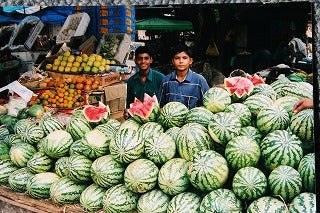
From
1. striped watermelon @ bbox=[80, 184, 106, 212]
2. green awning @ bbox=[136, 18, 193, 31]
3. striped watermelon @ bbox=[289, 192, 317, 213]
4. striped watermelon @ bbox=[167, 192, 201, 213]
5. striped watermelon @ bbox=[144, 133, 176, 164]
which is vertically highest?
green awning @ bbox=[136, 18, 193, 31]

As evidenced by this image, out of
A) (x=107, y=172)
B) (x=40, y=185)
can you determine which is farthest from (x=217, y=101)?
(x=40, y=185)

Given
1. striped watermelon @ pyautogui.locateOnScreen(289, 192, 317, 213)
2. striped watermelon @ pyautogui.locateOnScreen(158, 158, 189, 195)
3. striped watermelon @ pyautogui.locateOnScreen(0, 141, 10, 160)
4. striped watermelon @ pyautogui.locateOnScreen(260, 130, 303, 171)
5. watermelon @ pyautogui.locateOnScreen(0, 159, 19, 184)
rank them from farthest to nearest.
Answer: striped watermelon @ pyautogui.locateOnScreen(0, 141, 10, 160) < watermelon @ pyautogui.locateOnScreen(0, 159, 19, 184) < striped watermelon @ pyautogui.locateOnScreen(158, 158, 189, 195) < striped watermelon @ pyautogui.locateOnScreen(260, 130, 303, 171) < striped watermelon @ pyautogui.locateOnScreen(289, 192, 317, 213)

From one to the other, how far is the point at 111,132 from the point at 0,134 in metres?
1.64

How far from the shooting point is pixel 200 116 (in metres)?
Answer: 2.41

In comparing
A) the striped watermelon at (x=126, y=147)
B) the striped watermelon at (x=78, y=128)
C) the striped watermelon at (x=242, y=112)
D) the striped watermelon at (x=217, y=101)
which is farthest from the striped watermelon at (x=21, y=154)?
the striped watermelon at (x=242, y=112)

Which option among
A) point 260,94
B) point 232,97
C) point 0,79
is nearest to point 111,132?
point 232,97

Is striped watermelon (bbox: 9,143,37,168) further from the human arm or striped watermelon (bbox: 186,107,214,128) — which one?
the human arm

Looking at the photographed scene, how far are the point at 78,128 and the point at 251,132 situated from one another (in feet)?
4.30

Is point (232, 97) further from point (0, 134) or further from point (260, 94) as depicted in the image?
point (0, 134)

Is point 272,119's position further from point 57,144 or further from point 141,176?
point 57,144

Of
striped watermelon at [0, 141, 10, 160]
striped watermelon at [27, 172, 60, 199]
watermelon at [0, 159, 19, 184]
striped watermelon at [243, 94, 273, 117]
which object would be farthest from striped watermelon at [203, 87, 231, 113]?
striped watermelon at [0, 141, 10, 160]

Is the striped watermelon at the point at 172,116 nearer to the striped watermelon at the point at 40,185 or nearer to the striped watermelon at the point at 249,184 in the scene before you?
the striped watermelon at the point at 249,184

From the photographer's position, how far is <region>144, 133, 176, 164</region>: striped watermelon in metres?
2.26

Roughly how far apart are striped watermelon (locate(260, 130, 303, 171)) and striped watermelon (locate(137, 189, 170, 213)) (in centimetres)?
64
